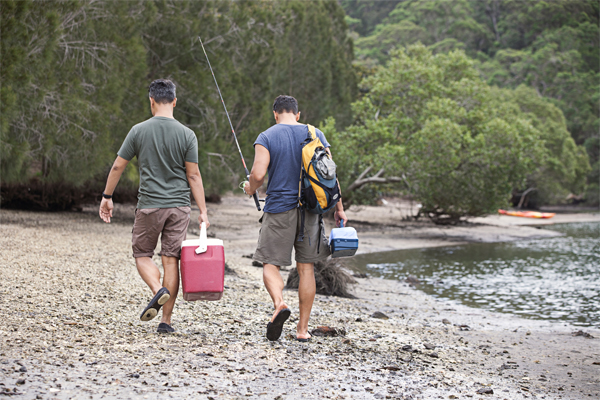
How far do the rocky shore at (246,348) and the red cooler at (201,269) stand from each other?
40cm

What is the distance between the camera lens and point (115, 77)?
13.7m

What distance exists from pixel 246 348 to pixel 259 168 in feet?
4.52

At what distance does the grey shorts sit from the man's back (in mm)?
80

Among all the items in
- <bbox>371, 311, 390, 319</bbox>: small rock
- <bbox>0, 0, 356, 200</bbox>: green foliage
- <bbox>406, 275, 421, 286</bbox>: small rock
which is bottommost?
<bbox>406, 275, 421, 286</bbox>: small rock

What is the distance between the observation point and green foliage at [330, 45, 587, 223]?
2070 centimetres

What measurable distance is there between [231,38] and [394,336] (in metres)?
13.7

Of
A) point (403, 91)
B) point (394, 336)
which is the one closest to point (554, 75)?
point (403, 91)

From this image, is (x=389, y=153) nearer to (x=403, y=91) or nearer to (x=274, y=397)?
(x=403, y=91)

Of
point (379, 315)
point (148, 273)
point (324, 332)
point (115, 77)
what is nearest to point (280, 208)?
point (148, 273)

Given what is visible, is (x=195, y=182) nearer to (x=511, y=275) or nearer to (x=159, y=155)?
(x=159, y=155)

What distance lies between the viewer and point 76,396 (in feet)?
10.4

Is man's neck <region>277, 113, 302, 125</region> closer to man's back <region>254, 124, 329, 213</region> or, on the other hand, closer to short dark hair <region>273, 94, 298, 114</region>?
short dark hair <region>273, 94, 298, 114</region>

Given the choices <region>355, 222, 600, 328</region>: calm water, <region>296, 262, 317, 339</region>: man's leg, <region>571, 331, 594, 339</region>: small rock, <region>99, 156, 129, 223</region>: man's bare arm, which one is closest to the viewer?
<region>99, 156, 129, 223</region>: man's bare arm

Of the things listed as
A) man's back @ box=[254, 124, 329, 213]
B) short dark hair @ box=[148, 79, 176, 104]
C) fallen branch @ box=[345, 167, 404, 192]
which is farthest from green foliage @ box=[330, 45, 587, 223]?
short dark hair @ box=[148, 79, 176, 104]
